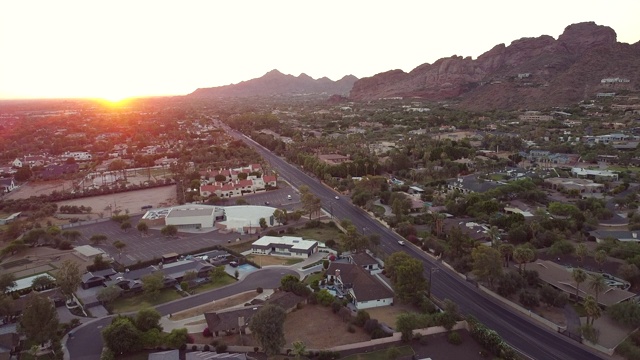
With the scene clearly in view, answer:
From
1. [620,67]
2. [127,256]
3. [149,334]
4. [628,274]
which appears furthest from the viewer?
[620,67]

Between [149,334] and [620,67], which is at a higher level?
[620,67]

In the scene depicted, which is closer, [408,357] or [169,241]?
[408,357]

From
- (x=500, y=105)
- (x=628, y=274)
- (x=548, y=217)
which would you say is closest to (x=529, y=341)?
(x=628, y=274)

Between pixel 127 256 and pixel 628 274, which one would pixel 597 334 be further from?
pixel 127 256

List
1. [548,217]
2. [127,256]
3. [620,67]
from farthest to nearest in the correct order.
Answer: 1. [620,67]
2. [548,217]
3. [127,256]

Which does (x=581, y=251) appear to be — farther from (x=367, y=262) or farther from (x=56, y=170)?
(x=56, y=170)

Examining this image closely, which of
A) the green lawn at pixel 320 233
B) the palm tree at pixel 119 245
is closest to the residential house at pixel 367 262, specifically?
the green lawn at pixel 320 233

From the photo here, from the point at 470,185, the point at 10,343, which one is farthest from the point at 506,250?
the point at 10,343
